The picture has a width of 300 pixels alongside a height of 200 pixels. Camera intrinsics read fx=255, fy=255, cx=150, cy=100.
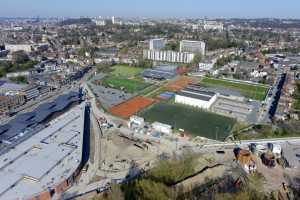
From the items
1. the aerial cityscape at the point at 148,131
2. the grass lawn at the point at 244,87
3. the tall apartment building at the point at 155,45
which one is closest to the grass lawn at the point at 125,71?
the aerial cityscape at the point at 148,131

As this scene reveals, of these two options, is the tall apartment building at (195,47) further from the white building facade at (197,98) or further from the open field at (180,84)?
the white building facade at (197,98)

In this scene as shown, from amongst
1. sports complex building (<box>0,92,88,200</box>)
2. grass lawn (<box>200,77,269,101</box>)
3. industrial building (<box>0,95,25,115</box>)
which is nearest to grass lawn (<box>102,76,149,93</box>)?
grass lawn (<box>200,77,269,101</box>)

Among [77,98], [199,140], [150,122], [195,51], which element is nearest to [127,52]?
[195,51]

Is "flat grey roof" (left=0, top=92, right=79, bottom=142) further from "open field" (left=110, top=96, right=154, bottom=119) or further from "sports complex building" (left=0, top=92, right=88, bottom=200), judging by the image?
"open field" (left=110, top=96, right=154, bottom=119)

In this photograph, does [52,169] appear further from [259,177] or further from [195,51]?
[195,51]

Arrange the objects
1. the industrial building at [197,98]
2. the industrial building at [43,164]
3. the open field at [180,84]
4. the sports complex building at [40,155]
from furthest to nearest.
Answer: the open field at [180,84]
the industrial building at [197,98]
the sports complex building at [40,155]
the industrial building at [43,164]

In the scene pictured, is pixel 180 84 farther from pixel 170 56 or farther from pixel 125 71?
pixel 170 56
